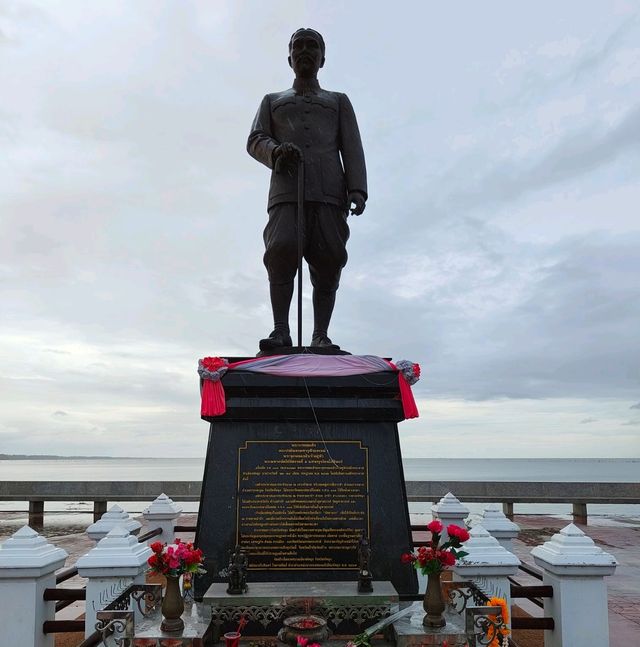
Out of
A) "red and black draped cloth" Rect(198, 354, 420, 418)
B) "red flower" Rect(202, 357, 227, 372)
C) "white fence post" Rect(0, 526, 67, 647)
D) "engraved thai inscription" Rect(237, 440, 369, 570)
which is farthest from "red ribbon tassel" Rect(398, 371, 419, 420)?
"white fence post" Rect(0, 526, 67, 647)

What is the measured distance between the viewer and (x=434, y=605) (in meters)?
4.04

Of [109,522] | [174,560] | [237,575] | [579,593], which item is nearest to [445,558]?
[579,593]

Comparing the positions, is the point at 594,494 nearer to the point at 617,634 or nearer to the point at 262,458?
the point at 617,634

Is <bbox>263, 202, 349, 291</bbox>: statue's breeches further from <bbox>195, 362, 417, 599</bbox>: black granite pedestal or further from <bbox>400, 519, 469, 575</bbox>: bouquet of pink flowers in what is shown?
<bbox>400, 519, 469, 575</bbox>: bouquet of pink flowers

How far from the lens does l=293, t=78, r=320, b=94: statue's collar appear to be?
6461mm

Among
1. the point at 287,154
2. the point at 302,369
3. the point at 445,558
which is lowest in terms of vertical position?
the point at 445,558

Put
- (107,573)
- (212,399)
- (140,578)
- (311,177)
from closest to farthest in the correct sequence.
A: (107,573) < (140,578) < (212,399) < (311,177)

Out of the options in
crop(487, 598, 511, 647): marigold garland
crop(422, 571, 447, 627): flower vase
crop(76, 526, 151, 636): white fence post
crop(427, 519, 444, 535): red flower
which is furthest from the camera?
crop(76, 526, 151, 636): white fence post

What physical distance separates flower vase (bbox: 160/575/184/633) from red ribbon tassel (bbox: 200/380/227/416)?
1418mm

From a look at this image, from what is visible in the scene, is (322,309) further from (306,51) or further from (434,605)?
(434,605)

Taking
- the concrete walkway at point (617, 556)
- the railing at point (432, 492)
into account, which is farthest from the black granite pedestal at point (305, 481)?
the railing at point (432, 492)

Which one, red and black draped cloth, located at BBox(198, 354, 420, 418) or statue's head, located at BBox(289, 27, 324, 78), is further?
statue's head, located at BBox(289, 27, 324, 78)

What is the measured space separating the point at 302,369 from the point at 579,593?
2.64 m

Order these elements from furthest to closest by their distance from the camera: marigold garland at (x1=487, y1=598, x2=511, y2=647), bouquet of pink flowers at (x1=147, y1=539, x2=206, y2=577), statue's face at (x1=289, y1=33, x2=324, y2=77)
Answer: statue's face at (x1=289, y1=33, x2=324, y2=77)
bouquet of pink flowers at (x1=147, y1=539, x2=206, y2=577)
marigold garland at (x1=487, y1=598, x2=511, y2=647)
